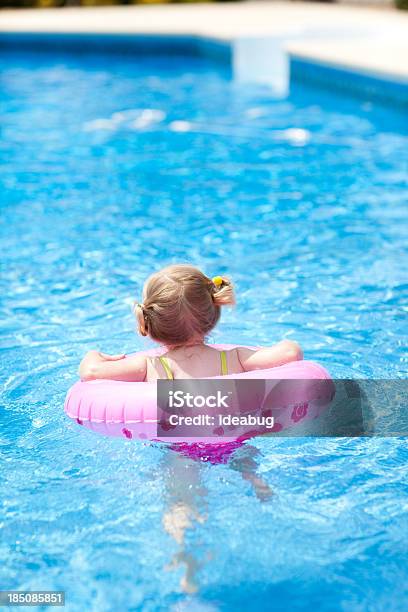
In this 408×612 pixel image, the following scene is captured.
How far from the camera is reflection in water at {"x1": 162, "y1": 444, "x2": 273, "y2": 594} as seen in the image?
2762 millimetres

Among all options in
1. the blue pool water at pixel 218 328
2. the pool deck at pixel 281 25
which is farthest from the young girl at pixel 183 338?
the pool deck at pixel 281 25

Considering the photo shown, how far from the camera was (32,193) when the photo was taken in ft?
23.3

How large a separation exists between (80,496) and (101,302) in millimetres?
1937

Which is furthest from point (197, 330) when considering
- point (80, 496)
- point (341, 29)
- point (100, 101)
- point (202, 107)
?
point (341, 29)

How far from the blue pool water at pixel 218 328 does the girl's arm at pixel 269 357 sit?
288mm

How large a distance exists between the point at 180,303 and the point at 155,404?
1.14 feet

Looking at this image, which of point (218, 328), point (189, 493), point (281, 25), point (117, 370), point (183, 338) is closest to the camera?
point (189, 493)

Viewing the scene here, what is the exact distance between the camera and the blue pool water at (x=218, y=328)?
277cm

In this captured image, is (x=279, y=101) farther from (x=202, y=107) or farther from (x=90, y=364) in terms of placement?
(x=90, y=364)

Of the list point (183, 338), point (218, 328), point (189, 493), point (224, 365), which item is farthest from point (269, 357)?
point (218, 328)

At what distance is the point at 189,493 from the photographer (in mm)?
3010

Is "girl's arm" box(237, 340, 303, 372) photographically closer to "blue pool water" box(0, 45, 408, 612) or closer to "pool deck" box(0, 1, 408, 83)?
"blue pool water" box(0, 45, 408, 612)

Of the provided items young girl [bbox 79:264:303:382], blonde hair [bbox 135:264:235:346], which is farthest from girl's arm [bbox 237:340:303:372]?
blonde hair [bbox 135:264:235:346]

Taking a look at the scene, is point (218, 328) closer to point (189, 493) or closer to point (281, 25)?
point (189, 493)
